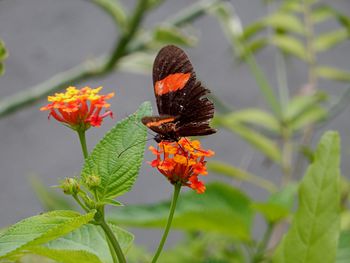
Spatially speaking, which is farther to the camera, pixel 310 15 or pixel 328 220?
pixel 310 15

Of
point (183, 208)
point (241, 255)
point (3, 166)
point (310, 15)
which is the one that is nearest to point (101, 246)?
point (183, 208)

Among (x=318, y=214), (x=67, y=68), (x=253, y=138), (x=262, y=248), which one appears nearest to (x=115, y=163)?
(x=318, y=214)

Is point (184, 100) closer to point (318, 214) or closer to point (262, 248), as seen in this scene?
point (318, 214)

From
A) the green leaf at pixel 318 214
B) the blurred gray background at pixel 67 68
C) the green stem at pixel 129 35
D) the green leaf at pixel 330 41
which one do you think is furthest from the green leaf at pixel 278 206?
the blurred gray background at pixel 67 68

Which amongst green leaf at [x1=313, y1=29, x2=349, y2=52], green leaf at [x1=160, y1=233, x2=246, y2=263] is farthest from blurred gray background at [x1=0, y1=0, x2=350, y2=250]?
green leaf at [x1=160, y1=233, x2=246, y2=263]

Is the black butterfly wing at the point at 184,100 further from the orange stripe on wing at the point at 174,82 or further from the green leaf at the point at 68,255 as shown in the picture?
the green leaf at the point at 68,255

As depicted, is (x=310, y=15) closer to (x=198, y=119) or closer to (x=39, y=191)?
(x=39, y=191)

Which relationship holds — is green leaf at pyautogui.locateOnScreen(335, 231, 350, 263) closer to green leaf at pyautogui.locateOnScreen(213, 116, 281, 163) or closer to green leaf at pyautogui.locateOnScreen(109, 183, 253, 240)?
green leaf at pyautogui.locateOnScreen(109, 183, 253, 240)
